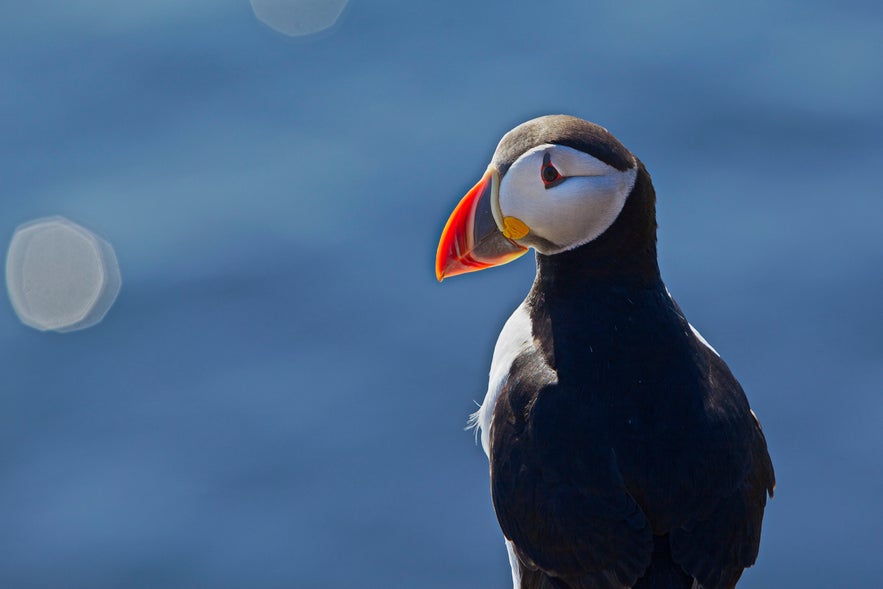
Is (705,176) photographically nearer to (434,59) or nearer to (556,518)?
(434,59)

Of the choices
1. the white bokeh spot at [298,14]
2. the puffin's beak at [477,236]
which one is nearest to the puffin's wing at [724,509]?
the puffin's beak at [477,236]

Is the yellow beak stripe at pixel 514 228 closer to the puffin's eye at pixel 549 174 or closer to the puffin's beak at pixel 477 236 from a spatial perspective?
the puffin's beak at pixel 477 236

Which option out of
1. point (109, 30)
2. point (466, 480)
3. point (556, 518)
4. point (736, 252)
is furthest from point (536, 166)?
point (109, 30)

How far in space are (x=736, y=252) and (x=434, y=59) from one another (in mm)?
1997

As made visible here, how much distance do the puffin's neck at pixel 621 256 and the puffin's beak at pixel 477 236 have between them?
15 cm

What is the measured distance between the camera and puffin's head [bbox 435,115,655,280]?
3.83 m

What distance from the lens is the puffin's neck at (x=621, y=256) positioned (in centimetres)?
398

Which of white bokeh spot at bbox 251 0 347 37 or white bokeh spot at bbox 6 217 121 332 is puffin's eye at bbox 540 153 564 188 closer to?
white bokeh spot at bbox 6 217 121 332

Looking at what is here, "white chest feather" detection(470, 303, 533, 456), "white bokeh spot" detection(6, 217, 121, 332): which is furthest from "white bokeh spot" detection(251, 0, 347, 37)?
"white chest feather" detection(470, 303, 533, 456)

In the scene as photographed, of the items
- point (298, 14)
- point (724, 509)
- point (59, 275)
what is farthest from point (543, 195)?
point (298, 14)

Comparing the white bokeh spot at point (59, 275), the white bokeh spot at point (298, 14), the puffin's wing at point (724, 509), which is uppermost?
the white bokeh spot at point (298, 14)

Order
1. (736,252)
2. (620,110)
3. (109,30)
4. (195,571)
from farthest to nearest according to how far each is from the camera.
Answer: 1. (109,30)
2. (620,110)
3. (736,252)
4. (195,571)

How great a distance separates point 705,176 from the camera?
7.25 metres

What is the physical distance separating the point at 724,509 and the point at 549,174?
97 cm
